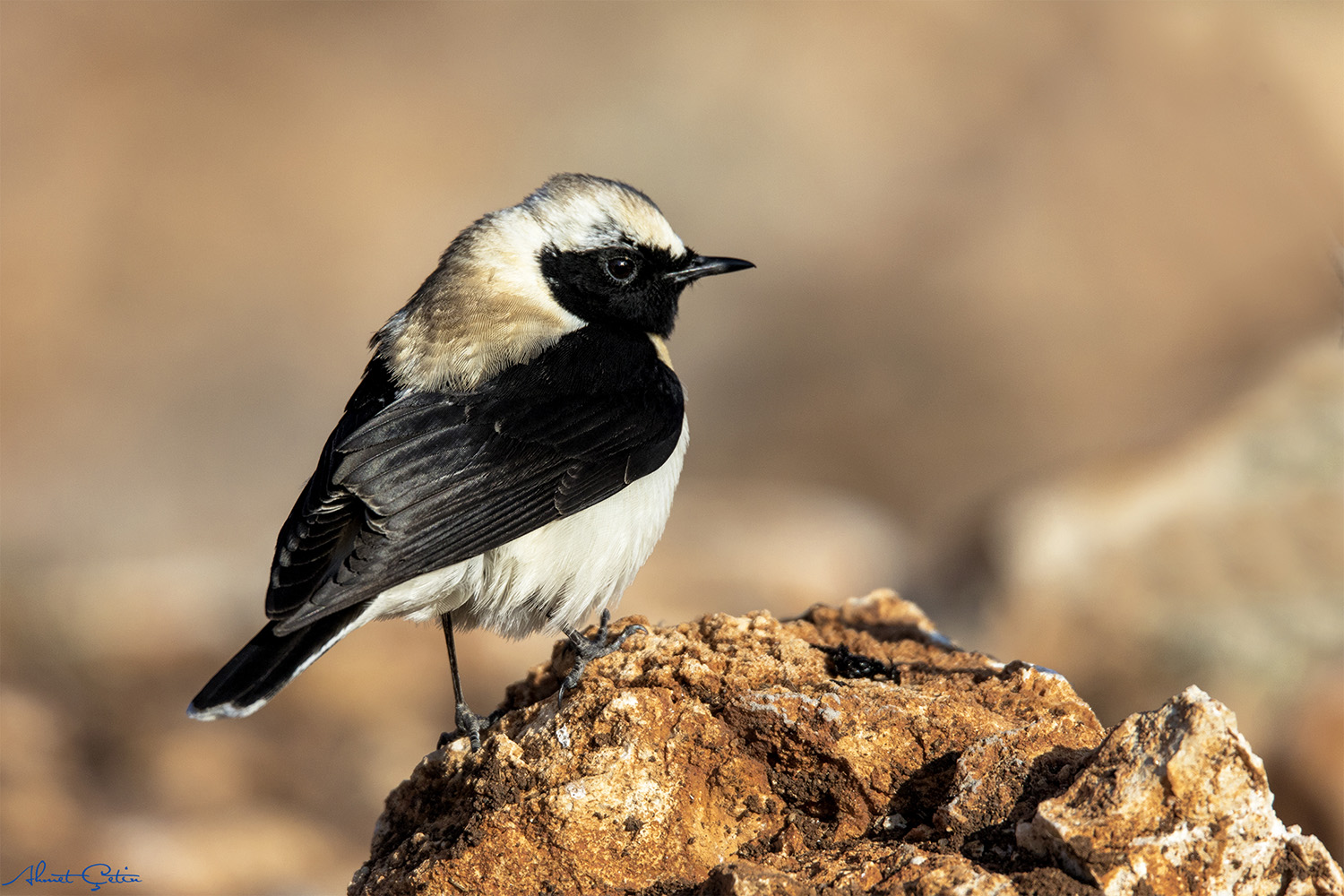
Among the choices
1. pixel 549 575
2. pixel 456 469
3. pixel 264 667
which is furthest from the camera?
pixel 549 575

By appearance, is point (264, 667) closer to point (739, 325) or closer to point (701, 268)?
point (701, 268)

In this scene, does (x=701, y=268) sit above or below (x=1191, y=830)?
above

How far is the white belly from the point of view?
513 cm

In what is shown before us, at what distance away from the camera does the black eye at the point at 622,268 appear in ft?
20.4

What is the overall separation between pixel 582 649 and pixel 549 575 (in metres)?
0.38

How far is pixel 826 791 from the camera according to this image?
3.88m

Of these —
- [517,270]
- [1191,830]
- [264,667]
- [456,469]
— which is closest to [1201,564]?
[517,270]

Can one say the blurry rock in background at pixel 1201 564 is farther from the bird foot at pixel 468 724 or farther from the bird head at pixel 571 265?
the bird foot at pixel 468 724

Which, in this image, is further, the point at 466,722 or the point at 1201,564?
the point at 1201,564

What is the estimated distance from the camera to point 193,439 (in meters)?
17.5

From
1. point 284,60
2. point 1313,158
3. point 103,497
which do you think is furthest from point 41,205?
point 1313,158

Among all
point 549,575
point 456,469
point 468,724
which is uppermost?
point 456,469

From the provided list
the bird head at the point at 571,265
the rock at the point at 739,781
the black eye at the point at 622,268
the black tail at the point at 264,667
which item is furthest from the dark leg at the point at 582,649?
the black eye at the point at 622,268
